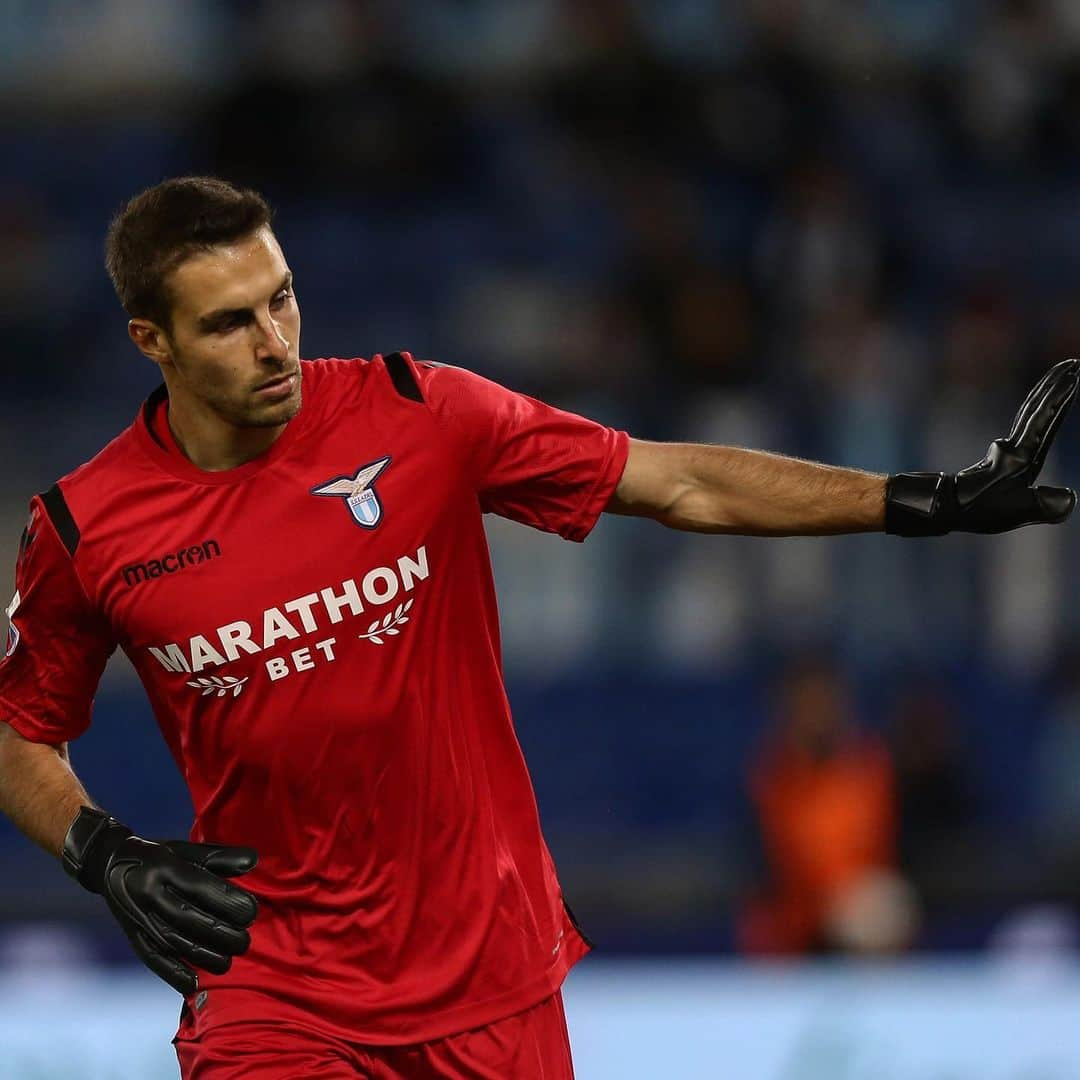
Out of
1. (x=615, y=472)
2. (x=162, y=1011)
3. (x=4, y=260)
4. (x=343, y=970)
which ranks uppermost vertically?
(x=4, y=260)

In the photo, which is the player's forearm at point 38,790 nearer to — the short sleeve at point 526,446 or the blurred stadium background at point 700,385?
the short sleeve at point 526,446

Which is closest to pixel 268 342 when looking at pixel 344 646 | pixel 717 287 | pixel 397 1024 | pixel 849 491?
pixel 344 646

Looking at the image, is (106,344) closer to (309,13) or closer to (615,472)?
(309,13)

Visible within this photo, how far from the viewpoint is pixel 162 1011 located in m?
6.36

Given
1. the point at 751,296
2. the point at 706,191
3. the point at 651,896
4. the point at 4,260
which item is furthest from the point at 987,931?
the point at 4,260

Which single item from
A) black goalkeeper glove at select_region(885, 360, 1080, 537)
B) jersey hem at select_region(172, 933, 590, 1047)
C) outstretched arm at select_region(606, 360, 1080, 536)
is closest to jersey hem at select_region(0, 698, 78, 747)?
jersey hem at select_region(172, 933, 590, 1047)

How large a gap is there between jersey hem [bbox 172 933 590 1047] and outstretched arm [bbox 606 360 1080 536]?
927mm

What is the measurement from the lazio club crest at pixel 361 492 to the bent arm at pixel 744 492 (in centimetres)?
43

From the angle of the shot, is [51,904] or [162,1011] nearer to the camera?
[162,1011]

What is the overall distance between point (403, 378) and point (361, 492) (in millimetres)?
238

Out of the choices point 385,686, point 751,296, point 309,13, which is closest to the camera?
point 385,686

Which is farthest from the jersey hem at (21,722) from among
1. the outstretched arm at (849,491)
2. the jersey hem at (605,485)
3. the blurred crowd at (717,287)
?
the blurred crowd at (717,287)

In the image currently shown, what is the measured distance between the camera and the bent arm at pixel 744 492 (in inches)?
148

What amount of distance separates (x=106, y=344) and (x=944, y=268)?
4181 mm
